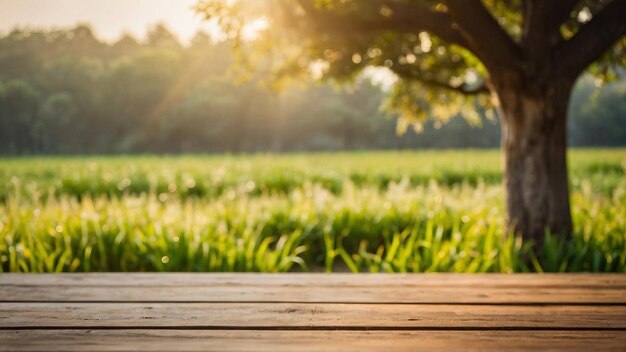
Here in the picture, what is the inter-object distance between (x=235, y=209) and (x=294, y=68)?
2.12 m

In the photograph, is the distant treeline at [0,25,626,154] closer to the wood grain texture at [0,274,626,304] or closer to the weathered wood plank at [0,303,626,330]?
the wood grain texture at [0,274,626,304]

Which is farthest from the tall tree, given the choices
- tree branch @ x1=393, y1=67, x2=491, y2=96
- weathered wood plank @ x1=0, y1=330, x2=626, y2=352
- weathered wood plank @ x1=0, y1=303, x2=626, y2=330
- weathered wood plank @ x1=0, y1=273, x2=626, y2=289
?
weathered wood plank @ x1=0, y1=330, x2=626, y2=352

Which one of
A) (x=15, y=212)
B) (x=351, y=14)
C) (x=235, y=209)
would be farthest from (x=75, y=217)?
(x=351, y=14)

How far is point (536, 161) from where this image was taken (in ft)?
17.4

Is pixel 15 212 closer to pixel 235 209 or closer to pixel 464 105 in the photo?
pixel 235 209

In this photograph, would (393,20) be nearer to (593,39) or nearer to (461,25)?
(461,25)

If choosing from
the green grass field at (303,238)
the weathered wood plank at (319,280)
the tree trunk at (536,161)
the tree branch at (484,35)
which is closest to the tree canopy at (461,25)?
the tree branch at (484,35)

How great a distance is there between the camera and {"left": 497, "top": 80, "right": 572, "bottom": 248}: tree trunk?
16.9 ft

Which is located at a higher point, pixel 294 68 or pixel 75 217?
pixel 294 68

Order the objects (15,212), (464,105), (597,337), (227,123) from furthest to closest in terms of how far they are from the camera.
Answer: (227,123) < (464,105) < (15,212) < (597,337)

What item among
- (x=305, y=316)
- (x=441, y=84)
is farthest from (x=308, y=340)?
(x=441, y=84)

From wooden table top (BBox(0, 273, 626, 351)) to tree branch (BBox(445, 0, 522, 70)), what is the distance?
2444 mm

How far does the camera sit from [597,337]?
80.4 inches

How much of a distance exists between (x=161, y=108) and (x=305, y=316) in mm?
69545
